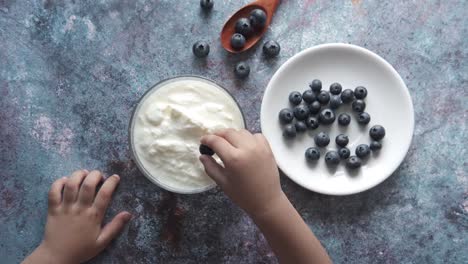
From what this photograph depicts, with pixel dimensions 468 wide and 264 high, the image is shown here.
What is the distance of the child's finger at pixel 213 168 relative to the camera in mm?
1335

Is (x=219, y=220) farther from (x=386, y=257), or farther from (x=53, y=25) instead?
(x=53, y=25)

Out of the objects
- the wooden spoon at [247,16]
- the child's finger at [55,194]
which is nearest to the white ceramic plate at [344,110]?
the wooden spoon at [247,16]

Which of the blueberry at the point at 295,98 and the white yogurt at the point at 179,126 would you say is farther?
the blueberry at the point at 295,98

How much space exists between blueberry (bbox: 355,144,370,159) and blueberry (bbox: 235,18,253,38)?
18.0 inches

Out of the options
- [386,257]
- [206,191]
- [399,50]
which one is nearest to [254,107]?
[206,191]

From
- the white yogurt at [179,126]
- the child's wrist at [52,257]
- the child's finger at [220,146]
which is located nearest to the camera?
the child's finger at [220,146]

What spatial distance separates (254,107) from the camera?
1.62 m

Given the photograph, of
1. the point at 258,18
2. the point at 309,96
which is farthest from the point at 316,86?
the point at 258,18

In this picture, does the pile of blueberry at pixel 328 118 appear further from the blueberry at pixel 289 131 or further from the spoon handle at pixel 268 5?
the spoon handle at pixel 268 5

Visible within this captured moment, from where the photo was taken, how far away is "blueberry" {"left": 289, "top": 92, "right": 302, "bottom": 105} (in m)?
1.57

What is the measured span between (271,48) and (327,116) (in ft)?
0.83

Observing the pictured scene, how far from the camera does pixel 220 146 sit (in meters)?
1.27

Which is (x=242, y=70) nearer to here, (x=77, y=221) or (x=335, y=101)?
(x=335, y=101)

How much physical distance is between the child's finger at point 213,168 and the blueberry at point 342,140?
15.9 inches
